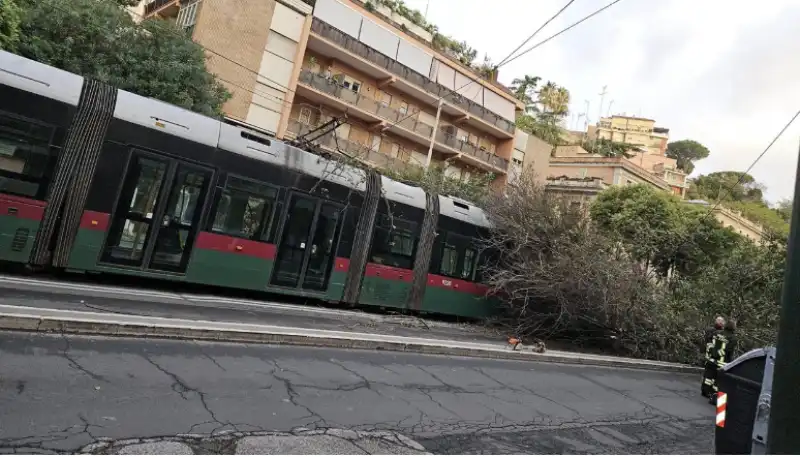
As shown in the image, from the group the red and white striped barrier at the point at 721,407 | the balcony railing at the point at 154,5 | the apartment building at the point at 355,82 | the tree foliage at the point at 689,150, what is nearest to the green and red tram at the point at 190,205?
the red and white striped barrier at the point at 721,407

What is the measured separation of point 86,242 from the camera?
8430 millimetres

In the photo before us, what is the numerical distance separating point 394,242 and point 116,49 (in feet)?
36.1

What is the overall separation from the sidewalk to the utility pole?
597cm

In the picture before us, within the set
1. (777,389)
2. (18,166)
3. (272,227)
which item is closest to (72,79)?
(18,166)

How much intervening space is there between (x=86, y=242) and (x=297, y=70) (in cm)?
2044

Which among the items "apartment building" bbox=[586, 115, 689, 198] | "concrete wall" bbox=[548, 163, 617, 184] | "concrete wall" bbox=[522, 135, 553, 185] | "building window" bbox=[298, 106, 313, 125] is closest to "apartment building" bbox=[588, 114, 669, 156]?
"apartment building" bbox=[586, 115, 689, 198]

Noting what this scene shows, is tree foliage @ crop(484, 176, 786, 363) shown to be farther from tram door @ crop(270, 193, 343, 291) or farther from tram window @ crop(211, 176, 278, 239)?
tram window @ crop(211, 176, 278, 239)

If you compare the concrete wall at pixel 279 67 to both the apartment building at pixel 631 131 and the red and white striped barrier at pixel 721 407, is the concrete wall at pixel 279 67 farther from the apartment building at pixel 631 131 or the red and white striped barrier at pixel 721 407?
the apartment building at pixel 631 131

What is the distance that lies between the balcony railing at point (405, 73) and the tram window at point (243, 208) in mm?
17237

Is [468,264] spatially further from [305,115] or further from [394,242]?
[305,115]

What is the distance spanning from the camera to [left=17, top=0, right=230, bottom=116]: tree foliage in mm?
14617

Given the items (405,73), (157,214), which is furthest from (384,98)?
(157,214)

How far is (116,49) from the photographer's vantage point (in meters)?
15.8

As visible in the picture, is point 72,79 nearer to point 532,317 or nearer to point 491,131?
point 532,317
